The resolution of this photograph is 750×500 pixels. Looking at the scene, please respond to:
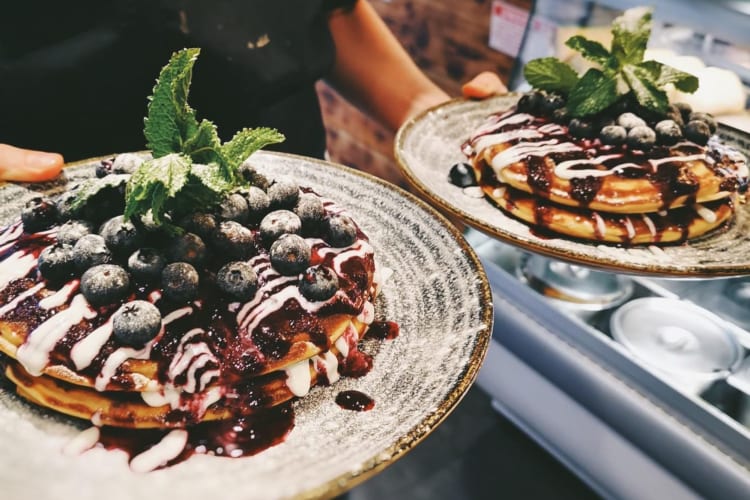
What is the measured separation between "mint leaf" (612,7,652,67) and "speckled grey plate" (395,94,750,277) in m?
0.60

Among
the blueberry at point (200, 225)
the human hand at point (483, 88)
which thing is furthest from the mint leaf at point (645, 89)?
the blueberry at point (200, 225)

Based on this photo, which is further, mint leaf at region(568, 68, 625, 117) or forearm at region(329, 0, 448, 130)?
forearm at region(329, 0, 448, 130)

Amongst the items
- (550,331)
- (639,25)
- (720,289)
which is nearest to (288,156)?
(550,331)

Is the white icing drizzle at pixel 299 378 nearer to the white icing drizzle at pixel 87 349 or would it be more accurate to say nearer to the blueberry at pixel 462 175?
the white icing drizzle at pixel 87 349

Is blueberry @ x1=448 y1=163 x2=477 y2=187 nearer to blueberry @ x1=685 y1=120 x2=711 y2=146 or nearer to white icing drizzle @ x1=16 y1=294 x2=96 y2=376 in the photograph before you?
blueberry @ x1=685 y1=120 x2=711 y2=146

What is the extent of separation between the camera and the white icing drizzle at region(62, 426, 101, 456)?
3.73ft

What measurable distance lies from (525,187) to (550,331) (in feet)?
1.92

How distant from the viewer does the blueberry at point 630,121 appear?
6.68ft

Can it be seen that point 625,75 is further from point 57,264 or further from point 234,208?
point 57,264

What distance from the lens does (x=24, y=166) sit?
1710mm

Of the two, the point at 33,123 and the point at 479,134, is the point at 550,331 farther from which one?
the point at 33,123

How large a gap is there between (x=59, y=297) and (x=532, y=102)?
1869 millimetres

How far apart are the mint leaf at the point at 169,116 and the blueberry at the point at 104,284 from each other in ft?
1.08

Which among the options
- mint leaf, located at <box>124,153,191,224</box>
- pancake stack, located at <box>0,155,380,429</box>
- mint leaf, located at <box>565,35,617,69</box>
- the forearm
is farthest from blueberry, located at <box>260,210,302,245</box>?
the forearm
